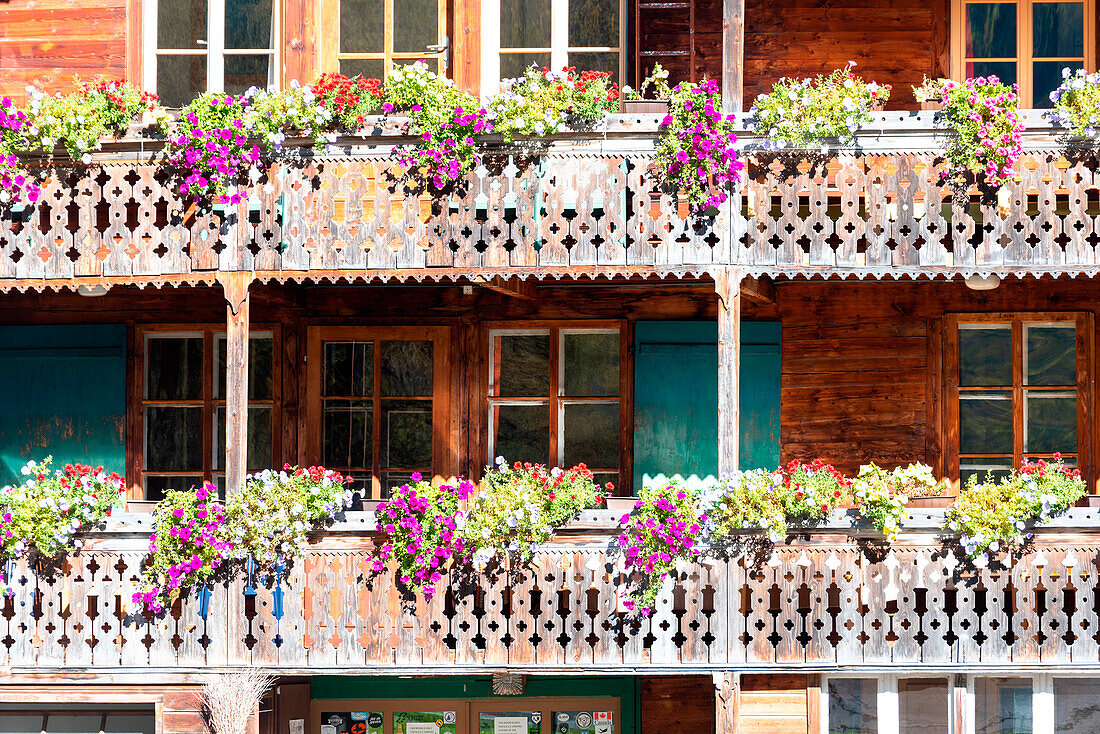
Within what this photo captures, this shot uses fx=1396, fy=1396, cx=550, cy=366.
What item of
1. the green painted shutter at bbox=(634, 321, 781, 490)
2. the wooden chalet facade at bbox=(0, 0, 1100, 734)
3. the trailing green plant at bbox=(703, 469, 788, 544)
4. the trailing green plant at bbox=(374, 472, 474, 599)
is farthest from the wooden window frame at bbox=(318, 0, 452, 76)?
the trailing green plant at bbox=(703, 469, 788, 544)

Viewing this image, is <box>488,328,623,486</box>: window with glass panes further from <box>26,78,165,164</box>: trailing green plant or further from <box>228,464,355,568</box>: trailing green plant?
<box>26,78,165,164</box>: trailing green plant

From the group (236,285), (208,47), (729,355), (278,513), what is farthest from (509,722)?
(208,47)

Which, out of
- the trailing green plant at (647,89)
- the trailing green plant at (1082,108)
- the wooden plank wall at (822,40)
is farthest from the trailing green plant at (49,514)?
the trailing green plant at (1082,108)

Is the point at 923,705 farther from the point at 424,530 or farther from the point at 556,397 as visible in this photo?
the point at 424,530

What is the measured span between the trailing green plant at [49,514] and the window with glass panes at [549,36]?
446 centimetres

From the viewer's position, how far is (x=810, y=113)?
1001 centimetres

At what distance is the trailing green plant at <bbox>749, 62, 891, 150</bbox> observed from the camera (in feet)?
32.8

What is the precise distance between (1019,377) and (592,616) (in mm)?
4388

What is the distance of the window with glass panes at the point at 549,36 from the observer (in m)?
11.4

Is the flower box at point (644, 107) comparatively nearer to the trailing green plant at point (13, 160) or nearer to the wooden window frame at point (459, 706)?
the trailing green plant at point (13, 160)

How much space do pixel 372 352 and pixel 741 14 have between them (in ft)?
14.4

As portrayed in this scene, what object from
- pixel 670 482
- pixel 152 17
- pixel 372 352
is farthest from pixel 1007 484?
pixel 152 17

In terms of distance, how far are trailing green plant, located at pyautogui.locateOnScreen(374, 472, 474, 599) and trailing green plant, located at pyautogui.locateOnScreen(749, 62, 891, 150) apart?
3.40 metres

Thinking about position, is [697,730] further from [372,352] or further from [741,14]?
[741,14]
